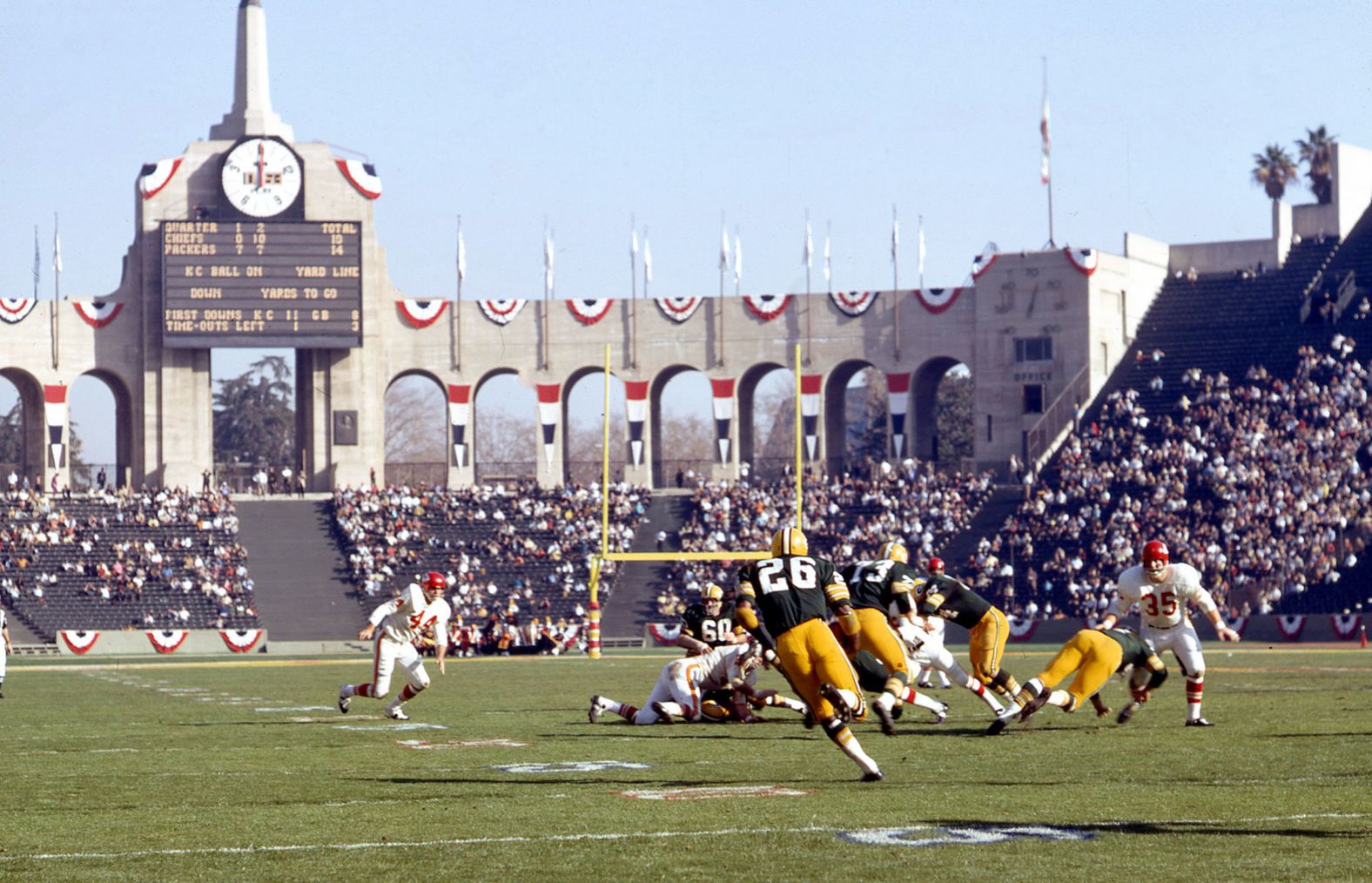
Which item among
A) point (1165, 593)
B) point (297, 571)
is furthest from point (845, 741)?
point (297, 571)

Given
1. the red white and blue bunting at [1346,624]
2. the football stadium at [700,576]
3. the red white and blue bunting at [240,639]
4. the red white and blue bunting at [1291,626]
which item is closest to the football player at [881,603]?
the football stadium at [700,576]

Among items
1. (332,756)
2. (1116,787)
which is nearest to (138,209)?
(332,756)

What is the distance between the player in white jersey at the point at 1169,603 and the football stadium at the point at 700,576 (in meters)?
0.06

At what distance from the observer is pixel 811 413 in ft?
227

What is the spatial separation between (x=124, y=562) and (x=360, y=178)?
16.7m

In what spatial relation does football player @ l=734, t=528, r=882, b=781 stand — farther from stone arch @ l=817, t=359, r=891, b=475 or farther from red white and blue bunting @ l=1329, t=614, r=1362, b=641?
stone arch @ l=817, t=359, r=891, b=475

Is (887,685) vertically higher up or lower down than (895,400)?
lower down

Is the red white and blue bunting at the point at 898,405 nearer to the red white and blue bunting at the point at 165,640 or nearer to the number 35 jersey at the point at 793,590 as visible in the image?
the red white and blue bunting at the point at 165,640

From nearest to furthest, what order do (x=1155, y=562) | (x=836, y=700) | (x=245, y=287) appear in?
(x=836, y=700)
(x=1155, y=562)
(x=245, y=287)

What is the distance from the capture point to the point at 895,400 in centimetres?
6850

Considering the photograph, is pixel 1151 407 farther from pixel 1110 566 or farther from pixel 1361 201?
pixel 1361 201

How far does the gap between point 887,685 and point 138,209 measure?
Answer: 55119 millimetres

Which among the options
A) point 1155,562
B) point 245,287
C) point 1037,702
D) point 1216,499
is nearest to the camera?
point 1037,702

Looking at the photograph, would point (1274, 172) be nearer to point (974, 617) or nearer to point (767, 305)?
point (767, 305)
